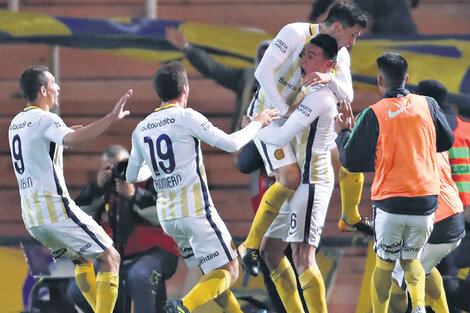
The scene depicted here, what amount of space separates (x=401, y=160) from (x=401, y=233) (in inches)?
18.7

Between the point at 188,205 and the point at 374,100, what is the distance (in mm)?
3970

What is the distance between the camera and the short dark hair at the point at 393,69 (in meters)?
6.71

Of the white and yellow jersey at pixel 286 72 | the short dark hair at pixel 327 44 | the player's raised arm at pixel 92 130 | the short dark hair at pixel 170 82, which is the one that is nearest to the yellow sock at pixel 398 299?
the white and yellow jersey at pixel 286 72

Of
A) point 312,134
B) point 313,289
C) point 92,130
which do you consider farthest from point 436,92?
point 92,130

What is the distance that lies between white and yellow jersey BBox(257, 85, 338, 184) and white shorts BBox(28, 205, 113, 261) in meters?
1.34

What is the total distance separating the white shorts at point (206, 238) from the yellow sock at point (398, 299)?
126cm

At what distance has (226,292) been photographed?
Answer: 7.01 m

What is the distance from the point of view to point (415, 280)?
6.77 m

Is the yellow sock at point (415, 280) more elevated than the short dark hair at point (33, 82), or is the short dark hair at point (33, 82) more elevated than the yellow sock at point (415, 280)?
the short dark hair at point (33, 82)

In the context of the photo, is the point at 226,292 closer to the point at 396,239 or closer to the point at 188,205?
the point at 188,205

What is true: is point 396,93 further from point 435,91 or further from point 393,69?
point 435,91

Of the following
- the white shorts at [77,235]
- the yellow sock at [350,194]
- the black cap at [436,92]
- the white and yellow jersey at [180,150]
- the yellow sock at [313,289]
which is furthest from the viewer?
the yellow sock at [350,194]

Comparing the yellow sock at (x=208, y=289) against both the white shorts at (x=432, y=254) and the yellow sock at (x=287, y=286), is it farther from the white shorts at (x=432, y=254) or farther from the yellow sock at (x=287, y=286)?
the white shorts at (x=432, y=254)

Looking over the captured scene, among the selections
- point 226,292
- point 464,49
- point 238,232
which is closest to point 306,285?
point 226,292
